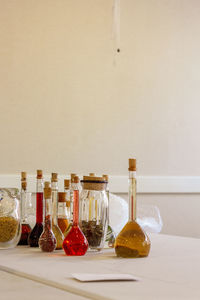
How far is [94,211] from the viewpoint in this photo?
4.81ft

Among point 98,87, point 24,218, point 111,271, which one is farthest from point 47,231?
point 98,87

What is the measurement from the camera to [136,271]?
44.0 inches

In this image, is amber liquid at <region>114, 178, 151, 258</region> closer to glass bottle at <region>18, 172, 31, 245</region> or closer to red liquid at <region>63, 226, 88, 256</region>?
red liquid at <region>63, 226, 88, 256</region>

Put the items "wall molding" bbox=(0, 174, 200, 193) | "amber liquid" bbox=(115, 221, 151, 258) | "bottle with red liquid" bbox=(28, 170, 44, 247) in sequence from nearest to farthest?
"amber liquid" bbox=(115, 221, 151, 258)
"bottle with red liquid" bbox=(28, 170, 44, 247)
"wall molding" bbox=(0, 174, 200, 193)

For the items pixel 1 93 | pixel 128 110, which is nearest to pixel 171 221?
pixel 128 110

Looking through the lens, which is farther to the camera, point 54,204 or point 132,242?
point 54,204

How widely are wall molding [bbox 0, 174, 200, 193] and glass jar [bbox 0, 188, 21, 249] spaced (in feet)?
4.63

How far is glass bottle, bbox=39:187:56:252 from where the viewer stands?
1435 mm

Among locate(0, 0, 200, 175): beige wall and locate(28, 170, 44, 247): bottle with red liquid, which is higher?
locate(0, 0, 200, 175): beige wall

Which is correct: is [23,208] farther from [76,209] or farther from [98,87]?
[98,87]

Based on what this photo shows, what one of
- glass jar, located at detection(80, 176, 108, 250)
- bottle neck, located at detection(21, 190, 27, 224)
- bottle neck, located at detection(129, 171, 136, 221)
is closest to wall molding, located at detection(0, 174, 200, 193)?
bottle neck, located at detection(21, 190, 27, 224)

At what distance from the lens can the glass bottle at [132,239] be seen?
4.36ft

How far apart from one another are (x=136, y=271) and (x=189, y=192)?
8.54 feet

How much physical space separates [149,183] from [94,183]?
79.6 inches
